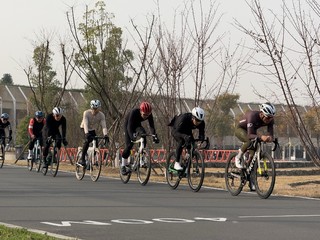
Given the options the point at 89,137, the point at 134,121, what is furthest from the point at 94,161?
the point at 134,121

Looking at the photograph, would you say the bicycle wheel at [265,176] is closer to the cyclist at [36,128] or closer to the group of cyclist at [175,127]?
the group of cyclist at [175,127]

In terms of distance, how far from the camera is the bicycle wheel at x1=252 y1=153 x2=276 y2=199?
13551mm

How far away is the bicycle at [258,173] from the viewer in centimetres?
1365

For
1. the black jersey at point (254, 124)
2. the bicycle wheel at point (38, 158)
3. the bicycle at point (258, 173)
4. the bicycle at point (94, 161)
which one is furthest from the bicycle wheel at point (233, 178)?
the bicycle wheel at point (38, 158)

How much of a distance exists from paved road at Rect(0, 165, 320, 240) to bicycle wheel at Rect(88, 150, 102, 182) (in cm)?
171

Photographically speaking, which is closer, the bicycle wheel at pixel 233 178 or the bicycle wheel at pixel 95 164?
the bicycle wheel at pixel 233 178

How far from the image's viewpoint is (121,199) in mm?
13336

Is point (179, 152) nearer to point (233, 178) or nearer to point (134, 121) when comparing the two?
point (233, 178)

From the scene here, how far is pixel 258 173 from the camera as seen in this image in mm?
14016

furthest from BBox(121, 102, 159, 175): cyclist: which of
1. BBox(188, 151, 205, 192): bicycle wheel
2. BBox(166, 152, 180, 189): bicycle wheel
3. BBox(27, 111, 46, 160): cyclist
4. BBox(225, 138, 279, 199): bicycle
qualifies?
BBox(27, 111, 46, 160): cyclist

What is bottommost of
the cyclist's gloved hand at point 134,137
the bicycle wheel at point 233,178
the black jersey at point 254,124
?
the bicycle wheel at point 233,178

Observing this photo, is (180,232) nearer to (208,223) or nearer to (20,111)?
(208,223)

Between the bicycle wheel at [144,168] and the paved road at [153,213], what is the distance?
47cm

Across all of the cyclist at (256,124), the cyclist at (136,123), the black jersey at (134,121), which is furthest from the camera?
the black jersey at (134,121)
